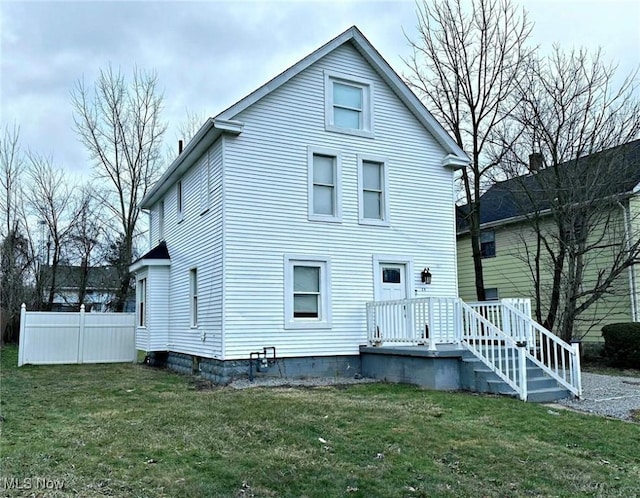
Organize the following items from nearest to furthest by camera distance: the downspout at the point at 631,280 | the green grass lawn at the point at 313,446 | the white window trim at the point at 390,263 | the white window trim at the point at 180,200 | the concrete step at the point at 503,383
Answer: the green grass lawn at the point at 313,446, the concrete step at the point at 503,383, the white window trim at the point at 390,263, the white window trim at the point at 180,200, the downspout at the point at 631,280

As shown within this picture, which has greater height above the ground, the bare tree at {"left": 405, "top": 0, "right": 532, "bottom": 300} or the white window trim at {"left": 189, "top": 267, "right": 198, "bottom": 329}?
the bare tree at {"left": 405, "top": 0, "right": 532, "bottom": 300}

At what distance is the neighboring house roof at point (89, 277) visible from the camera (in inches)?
1142

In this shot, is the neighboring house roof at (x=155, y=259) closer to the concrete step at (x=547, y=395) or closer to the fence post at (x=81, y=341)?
the fence post at (x=81, y=341)

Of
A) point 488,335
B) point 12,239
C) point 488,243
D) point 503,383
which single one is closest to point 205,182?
point 488,335

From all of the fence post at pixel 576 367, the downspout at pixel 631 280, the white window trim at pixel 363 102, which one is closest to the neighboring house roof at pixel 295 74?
the white window trim at pixel 363 102

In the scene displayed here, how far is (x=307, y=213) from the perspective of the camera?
12.7m

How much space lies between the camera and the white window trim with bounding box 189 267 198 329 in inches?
533

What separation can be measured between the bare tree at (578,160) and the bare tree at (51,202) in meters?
22.1

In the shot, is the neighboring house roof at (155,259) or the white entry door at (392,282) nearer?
the white entry door at (392,282)

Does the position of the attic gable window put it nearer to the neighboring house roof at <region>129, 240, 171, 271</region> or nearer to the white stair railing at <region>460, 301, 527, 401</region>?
the white stair railing at <region>460, 301, 527, 401</region>

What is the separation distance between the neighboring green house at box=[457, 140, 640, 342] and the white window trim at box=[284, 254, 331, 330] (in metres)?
7.38

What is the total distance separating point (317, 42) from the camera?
16328 millimetres

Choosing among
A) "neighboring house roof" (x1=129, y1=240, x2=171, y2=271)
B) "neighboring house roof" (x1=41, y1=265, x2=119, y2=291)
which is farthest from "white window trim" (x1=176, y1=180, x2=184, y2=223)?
"neighboring house roof" (x1=41, y1=265, x2=119, y2=291)

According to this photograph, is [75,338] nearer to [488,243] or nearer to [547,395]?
[547,395]
